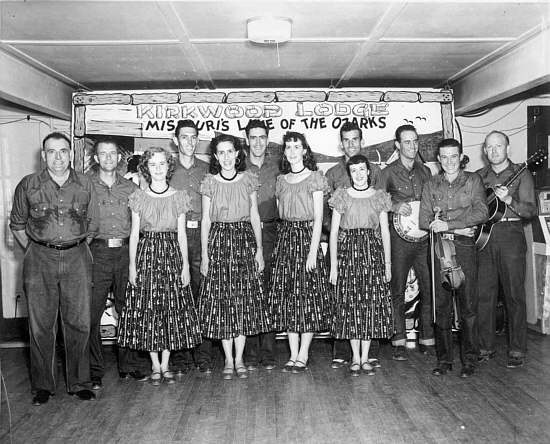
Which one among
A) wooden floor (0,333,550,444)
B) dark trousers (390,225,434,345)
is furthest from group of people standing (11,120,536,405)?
dark trousers (390,225,434,345)

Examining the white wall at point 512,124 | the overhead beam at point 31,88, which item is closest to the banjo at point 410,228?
the white wall at point 512,124

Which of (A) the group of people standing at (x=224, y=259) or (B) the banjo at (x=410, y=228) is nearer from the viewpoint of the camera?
(A) the group of people standing at (x=224, y=259)

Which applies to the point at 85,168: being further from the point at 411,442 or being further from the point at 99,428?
the point at 411,442

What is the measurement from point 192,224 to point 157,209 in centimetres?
59

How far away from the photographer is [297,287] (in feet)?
15.6

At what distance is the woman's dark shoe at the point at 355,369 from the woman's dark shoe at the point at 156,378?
1.43 meters

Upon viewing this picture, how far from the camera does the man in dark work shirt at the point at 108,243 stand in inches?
186

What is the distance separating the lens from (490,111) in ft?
24.6

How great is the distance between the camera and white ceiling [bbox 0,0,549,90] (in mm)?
3951

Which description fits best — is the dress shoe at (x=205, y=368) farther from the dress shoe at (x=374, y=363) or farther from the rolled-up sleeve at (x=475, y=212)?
the rolled-up sleeve at (x=475, y=212)

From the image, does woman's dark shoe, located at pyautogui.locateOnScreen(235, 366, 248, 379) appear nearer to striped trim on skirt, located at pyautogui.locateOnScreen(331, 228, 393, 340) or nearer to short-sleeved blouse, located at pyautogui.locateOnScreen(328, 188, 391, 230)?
striped trim on skirt, located at pyautogui.locateOnScreen(331, 228, 393, 340)

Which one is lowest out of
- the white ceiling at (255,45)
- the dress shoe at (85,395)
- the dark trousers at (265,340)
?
the dress shoe at (85,395)

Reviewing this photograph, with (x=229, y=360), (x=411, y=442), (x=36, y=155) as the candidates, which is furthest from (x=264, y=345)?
(x=36, y=155)

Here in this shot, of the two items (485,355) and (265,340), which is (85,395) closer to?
(265,340)
